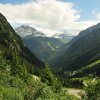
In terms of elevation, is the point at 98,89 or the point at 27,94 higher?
the point at 27,94

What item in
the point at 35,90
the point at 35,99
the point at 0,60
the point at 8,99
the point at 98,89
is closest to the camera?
the point at 8,99

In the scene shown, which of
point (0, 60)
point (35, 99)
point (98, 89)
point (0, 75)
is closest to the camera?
point (35, 99)

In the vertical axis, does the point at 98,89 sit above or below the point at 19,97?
below

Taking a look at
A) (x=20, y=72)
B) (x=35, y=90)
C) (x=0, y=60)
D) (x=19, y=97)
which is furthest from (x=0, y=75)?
(x=19, y=97)

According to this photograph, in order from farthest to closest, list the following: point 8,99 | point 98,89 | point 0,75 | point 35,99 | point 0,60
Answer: point 98,89
point 0,60
point 0,75
point 35,99
point 8,99

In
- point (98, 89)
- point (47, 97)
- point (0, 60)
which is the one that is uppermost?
point (0, 60)

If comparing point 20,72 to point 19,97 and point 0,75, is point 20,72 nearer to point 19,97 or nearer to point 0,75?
point 0,75

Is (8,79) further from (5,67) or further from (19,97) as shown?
(19,97)

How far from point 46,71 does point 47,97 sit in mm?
64014

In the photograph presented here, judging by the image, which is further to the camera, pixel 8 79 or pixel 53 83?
pixel 53 83

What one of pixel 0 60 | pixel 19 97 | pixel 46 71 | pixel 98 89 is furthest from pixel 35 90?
pixel 98 89

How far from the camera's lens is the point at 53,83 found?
405 ft

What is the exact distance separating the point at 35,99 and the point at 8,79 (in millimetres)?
45685

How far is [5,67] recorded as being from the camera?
121125 millimetres
